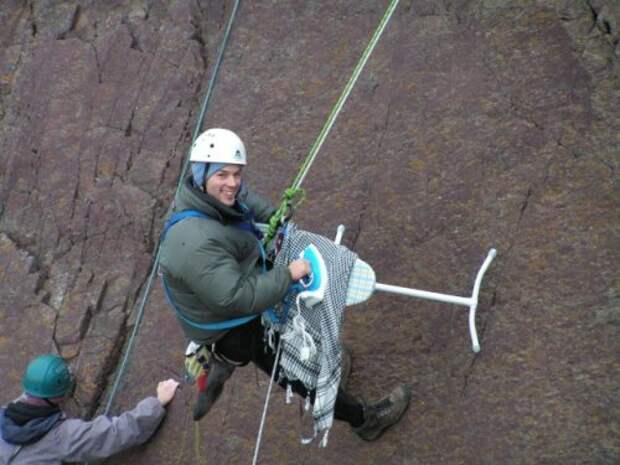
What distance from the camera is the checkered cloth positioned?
377cm

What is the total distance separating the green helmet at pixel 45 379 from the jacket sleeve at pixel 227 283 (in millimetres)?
1806

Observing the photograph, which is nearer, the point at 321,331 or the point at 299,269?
the point at 299,269

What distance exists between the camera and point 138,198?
625 cm

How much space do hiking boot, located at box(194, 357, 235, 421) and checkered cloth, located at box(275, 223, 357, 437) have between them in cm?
42

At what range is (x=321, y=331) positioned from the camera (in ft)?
12.4

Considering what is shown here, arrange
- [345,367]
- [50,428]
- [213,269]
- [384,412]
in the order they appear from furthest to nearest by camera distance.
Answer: [50,428]
[345,367]
[384,412]
[213,269]

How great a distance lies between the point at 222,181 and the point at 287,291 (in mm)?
607

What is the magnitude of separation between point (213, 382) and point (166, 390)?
106 cm

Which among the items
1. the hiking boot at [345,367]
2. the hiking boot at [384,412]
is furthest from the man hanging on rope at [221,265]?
the hiking boot at [345,367]

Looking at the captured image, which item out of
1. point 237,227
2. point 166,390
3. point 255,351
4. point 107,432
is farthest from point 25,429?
point 237,227

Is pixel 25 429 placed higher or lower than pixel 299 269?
lower

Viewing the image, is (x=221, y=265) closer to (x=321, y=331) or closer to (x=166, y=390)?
(x=321, y=331)

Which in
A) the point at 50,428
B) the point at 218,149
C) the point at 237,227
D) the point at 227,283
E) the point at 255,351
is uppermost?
the point at 218,149

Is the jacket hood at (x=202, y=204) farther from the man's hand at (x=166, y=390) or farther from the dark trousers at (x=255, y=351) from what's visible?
the man's hand at (x=166, y=390)
